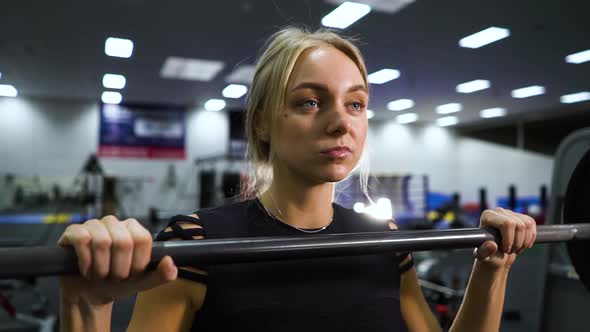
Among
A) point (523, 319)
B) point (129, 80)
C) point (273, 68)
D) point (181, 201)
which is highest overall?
point (129, 80)

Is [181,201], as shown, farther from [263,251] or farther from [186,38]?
[263,251]

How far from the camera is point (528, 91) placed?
369 inches

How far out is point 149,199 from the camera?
34.1 feet

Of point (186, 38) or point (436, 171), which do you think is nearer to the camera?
point (186, 38)

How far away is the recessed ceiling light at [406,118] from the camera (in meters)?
12.7

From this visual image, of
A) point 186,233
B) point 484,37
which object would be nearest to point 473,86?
point 484,37

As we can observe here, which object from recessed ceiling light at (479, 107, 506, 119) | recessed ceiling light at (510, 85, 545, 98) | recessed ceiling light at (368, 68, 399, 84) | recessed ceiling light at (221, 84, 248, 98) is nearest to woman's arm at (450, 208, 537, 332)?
recessed ceiling light at (368, 68, 399, 84)

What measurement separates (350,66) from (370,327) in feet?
1.72

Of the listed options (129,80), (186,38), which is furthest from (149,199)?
(186,38)

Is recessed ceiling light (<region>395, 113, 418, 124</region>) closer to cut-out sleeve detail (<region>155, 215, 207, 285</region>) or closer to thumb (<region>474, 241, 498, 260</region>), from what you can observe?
thumb (<region>474, 241, 498, 260</region>)

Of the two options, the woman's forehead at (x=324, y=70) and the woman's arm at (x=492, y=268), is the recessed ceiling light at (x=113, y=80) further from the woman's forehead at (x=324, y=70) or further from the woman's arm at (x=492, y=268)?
the woman's arm at (x=492, y=268)

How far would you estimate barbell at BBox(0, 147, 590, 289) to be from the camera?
1.71 ft

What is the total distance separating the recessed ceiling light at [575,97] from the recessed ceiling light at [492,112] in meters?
1.59

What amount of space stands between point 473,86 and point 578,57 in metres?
2.39
